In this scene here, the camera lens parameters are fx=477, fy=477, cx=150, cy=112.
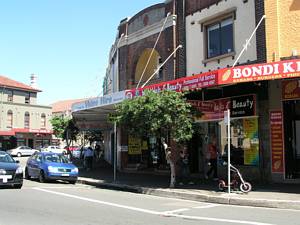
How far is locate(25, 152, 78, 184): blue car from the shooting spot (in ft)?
69.1

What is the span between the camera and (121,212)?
11844 millimetres

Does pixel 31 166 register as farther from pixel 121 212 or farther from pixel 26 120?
pixel 26 120

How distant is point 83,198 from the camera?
1516 cm

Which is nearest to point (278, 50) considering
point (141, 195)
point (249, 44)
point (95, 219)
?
point (249, 44)

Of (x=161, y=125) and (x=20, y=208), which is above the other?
(x=161, y=125)

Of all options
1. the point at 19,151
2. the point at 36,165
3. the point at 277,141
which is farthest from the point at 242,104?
the point at 19,151

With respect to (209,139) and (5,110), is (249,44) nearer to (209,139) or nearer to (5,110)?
(209,139)

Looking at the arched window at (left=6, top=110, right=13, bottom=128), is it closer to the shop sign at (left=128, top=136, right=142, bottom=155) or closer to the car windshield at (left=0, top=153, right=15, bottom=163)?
the shop sign at (left=128, top=136, right=142, bottom=155)

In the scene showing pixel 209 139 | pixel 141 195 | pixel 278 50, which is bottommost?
pixel 141 195

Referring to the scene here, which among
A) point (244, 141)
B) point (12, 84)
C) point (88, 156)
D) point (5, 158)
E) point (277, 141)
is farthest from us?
point (12, 84)

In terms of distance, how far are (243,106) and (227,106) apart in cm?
83

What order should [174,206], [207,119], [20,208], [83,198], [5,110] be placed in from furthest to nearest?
[5,110] < [207,119] < [83,198] < [174,206] < [20,208]

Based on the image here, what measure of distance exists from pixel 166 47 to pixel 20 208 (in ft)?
43.7

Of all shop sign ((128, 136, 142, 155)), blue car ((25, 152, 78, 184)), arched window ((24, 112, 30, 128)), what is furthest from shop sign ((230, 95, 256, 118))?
arched window ((24, 112, 30, 128))
